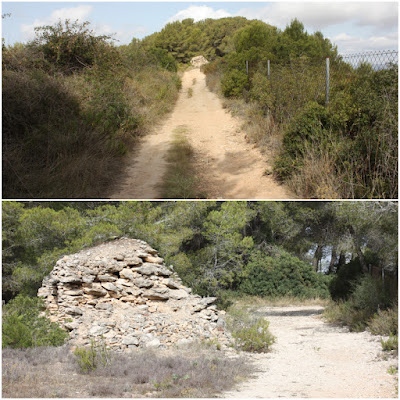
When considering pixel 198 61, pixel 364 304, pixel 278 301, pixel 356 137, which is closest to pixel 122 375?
pixel 356 137

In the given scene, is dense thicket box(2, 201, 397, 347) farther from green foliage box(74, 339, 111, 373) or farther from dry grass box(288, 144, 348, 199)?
dry grass box(288, 144, 348, 199)

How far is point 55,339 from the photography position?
25.8ft

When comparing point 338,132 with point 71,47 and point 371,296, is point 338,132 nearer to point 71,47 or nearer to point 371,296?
point 371,296

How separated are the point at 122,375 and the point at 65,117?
6134 mm

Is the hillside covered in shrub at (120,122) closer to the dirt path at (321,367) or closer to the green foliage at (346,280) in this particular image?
the dirt path at (321,367)

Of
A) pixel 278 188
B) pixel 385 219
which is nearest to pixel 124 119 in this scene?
pixel 278 188

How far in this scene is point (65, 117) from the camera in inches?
379

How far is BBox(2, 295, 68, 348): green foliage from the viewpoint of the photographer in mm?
7523

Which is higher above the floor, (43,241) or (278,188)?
(278,188)

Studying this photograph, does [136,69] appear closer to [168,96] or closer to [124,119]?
[168,96]

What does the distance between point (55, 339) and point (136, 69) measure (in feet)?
54.1

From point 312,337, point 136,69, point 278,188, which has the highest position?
point 136,69

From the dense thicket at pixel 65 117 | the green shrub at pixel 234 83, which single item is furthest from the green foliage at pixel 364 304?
the green shrub at pixel 234 83

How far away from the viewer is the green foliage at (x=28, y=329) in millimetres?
7523
